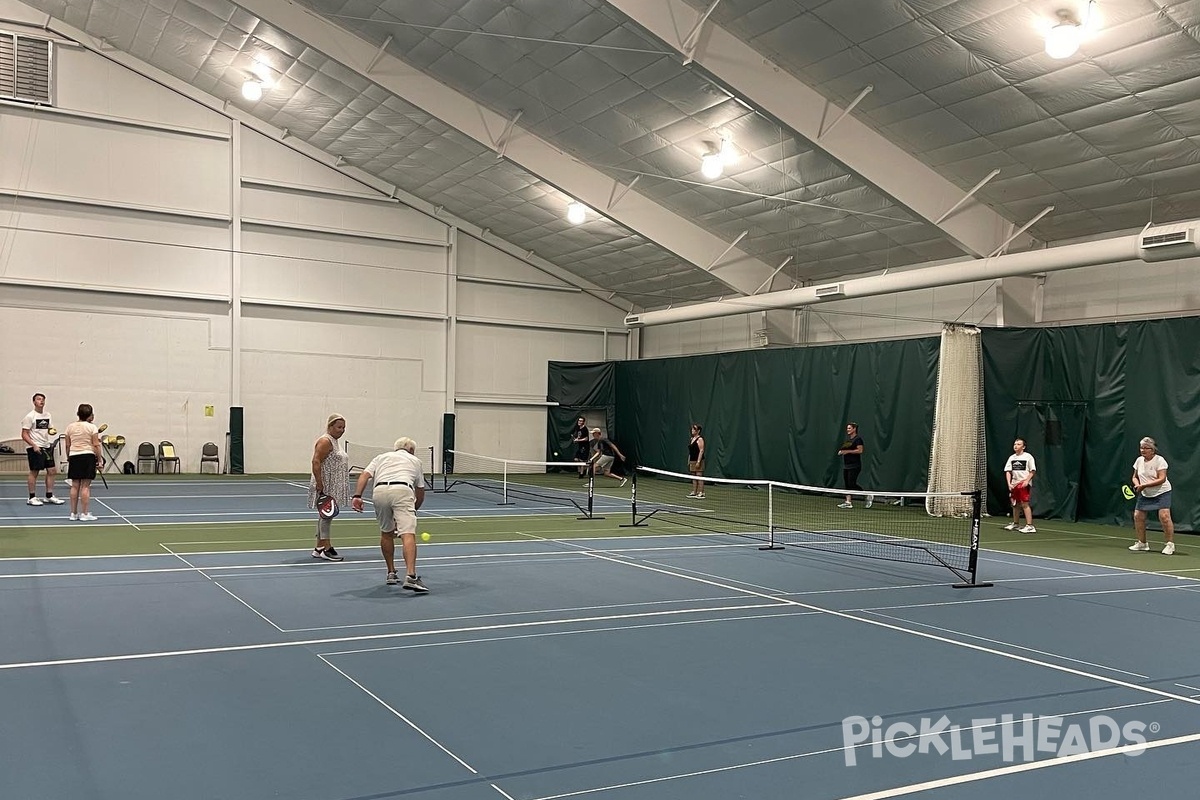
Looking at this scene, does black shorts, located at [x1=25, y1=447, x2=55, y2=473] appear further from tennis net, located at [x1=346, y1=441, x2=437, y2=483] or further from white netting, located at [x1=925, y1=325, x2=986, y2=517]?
white netting, located at [x1=925, y1=325, x2=986, y2=517]

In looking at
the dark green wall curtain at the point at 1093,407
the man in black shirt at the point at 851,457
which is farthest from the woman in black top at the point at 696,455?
the dark green wall curtain at the point at 1093,407

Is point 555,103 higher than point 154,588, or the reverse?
point 555,103

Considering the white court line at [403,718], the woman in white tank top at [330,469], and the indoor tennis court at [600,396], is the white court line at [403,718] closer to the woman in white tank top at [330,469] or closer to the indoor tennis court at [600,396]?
the indoor tennis court at [600,396]

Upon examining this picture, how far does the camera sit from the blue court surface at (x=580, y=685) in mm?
4762

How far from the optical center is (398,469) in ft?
31.0

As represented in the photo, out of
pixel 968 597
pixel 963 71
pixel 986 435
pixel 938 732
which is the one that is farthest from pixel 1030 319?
pixel 938 732

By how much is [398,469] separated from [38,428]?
33.0 feet

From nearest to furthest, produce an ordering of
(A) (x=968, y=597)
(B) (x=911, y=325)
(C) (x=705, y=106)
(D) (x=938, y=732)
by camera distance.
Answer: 1. (D) (x=938, y=732)
2. (A) (x=968, y=597)
3. (C) (x=705, y=106)
4. (B) (x=911, y=325)

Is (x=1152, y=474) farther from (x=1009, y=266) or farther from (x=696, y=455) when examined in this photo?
(x=696, y=455)

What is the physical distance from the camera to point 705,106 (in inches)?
699

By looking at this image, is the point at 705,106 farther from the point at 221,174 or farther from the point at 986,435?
the point at 221,174

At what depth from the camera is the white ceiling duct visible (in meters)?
15.1

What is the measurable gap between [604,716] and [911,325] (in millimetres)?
18817

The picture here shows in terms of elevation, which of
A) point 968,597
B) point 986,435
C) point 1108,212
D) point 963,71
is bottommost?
point 968,597
